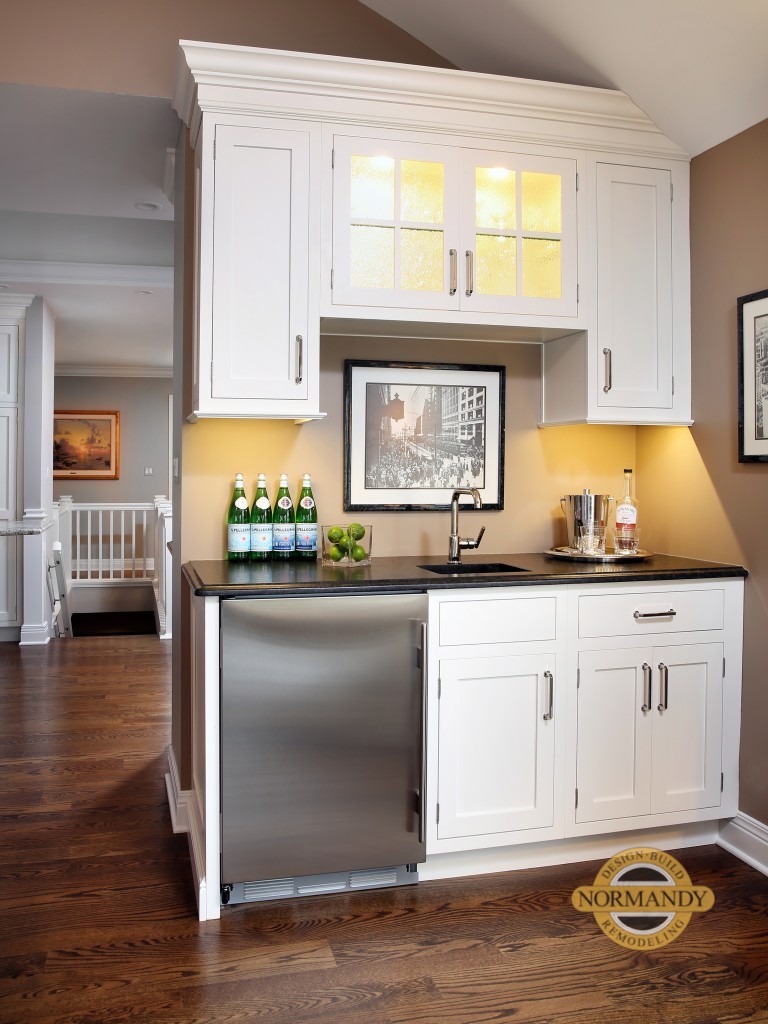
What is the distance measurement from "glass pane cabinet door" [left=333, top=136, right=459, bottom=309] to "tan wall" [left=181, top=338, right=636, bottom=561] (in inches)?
15.2

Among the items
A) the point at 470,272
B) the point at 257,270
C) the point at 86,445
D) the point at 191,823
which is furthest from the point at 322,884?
the point at 86,445

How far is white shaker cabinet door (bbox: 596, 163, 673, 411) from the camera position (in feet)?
9.73

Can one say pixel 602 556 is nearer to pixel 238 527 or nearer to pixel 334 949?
pixel 238 527

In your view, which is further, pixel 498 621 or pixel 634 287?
pixel 634 287

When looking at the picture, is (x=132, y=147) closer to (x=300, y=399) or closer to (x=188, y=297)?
(x=188, y=297)

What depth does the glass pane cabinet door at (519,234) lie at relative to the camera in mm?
2838

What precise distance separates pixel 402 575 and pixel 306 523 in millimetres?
512

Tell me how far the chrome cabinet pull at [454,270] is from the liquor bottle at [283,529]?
864 millimetres

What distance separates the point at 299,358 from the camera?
8.89 ft

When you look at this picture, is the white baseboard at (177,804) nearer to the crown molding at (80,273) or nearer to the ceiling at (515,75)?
the ceiling at (515,75)

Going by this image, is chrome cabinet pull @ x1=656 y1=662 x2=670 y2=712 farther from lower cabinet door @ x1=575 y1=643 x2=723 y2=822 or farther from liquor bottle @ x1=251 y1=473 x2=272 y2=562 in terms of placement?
liquor bottle @ x1=251 y1=473 x2=272 y2=562

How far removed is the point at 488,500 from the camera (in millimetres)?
3279

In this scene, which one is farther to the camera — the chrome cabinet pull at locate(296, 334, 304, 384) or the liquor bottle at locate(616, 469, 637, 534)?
the liquor bottle at locate(616, 469, 637, 534)

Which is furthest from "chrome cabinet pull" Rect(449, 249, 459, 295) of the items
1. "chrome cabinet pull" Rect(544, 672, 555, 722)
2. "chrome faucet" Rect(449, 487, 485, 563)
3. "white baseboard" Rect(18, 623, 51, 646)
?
"white baseboard" Rect(18, 623, 51, 646)
